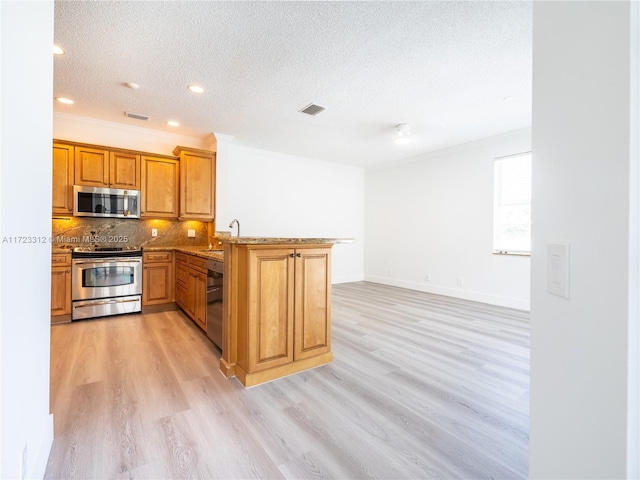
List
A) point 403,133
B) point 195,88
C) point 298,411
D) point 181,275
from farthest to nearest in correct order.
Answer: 1. point 403,133
2. point 181,275
3. point 195,88
4. point 298,411

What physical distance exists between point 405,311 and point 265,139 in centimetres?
352

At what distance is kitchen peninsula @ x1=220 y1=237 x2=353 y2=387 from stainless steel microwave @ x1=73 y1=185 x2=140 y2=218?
105 inches

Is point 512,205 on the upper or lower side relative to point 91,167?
lower

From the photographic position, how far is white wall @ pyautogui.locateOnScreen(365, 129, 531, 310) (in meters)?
4.68

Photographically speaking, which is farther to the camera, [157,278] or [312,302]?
[157,278]

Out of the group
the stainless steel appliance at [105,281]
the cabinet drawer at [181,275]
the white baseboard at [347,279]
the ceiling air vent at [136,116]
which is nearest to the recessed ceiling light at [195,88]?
the ceiling air vent at [136,116]

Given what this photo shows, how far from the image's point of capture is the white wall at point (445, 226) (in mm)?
4684

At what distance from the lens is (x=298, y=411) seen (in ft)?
6.15

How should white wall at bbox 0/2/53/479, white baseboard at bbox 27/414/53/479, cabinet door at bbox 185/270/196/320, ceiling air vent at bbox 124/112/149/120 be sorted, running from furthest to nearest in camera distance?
ceiling air vent at bbox 124/112/149/120
cabinet door at bbox 185/270/196/320
white baseboard at bbox 27/414/53/479
white wall at bbox 0/2/53/479

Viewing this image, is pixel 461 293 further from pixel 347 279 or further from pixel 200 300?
pixel 200 300

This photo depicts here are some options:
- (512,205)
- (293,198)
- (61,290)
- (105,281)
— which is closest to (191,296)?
(105,281)

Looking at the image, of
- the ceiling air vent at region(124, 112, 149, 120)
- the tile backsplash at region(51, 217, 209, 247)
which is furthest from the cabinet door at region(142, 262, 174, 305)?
the ceiling air vent at region(124, 112, 149, 120)

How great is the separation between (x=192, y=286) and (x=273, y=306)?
175 cm

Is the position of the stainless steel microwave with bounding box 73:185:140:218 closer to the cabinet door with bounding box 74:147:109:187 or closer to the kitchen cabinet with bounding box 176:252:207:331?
the cabinet door with bounding box 74:147:109:187
